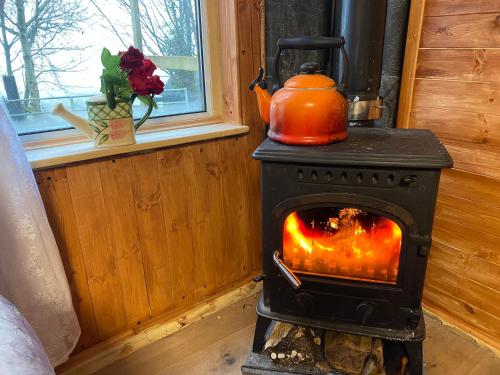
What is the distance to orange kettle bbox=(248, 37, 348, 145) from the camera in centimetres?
106

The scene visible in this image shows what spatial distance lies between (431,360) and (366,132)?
908 mm

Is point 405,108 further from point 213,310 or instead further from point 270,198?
point 213,310

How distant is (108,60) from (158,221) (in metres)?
0.61

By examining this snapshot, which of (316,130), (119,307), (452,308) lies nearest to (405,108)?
(316,130)

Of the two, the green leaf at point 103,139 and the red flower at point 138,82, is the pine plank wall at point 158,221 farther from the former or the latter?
the red flower at point 138,82

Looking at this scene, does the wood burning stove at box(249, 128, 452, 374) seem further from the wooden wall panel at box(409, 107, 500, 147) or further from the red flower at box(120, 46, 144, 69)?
the red flower at box(120, 46, 144, 69)

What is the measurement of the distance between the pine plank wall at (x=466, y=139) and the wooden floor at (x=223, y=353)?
9 cm

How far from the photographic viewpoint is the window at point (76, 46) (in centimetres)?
121

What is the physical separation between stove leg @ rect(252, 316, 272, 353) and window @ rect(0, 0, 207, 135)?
0.90 metres

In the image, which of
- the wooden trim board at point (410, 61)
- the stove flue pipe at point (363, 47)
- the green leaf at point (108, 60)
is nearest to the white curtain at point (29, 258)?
the green leaf at point (108, 60)

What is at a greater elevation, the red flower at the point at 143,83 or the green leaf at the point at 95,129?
the red flower at the point at 143,83

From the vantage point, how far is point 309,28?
4.87 ft

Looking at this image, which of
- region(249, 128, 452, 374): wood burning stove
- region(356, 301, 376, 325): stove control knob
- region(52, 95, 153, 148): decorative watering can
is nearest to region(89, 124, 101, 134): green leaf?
region(52, 95, 153, 148): decorative watering can

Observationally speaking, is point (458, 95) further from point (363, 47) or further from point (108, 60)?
point (108, 60)
